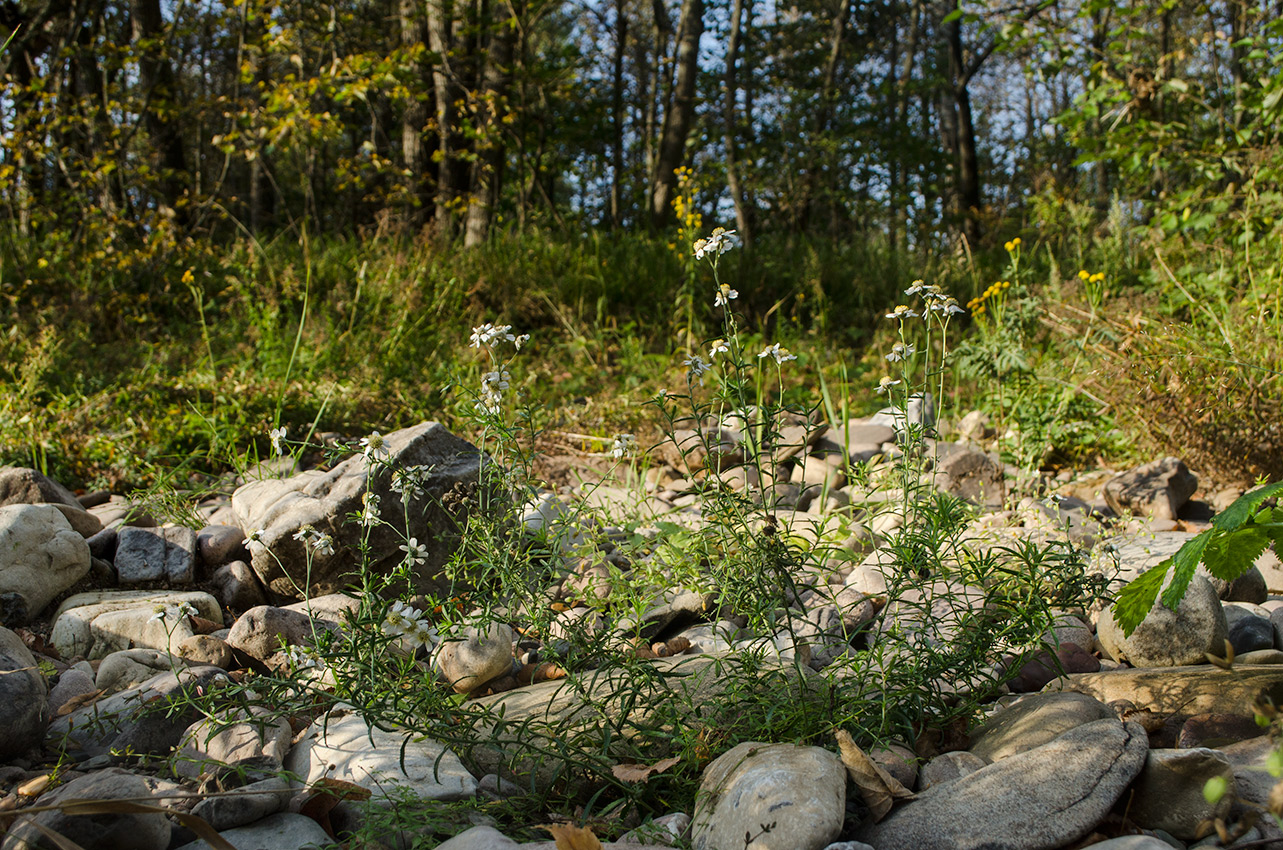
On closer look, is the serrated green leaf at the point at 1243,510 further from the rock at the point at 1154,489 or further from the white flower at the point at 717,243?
the rock at the point at 1154,489

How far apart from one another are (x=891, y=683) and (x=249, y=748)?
1501 millimetres

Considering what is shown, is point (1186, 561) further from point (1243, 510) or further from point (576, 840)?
point (576, 840)

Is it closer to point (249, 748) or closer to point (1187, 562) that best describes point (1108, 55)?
point (1187, 562)

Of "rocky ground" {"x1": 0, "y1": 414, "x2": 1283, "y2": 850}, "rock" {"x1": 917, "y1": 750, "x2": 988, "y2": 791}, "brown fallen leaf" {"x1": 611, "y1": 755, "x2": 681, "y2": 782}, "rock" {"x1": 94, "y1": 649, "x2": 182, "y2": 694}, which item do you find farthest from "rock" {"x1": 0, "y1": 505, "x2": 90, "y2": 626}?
"rock" {"x1": 917, "y1": 750, "x2": 988, "y2": 791}

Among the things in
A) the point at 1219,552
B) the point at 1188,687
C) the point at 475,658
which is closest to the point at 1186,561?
the point at 1219,552

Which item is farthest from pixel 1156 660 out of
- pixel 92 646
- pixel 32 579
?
pixel 32 579

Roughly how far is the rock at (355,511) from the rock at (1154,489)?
281 cm

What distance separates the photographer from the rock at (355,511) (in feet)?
9.53

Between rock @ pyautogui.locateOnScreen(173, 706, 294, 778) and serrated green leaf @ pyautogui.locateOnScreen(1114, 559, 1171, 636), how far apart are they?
185 cm

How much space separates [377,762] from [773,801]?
0.93 metres

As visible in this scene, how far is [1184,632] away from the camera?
2.34 metres

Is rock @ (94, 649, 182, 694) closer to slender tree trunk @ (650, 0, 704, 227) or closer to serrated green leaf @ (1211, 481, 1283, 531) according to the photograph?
serrated green leaf @ (1211, 481, 1283, 531)

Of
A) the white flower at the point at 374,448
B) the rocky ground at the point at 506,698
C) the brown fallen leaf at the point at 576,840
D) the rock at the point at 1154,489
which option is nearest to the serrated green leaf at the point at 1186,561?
A: the rocky ground at the point at 506,698

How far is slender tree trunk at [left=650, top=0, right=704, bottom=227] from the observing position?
362 inches
